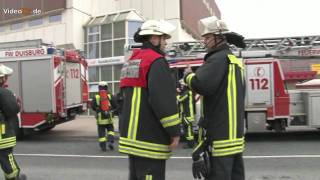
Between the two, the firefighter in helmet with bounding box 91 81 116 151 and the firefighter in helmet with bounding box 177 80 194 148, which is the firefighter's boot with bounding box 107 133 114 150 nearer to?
the firefighter in helmet with bounding box 91 81 116 151

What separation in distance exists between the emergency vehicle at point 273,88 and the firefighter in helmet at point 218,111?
785 centimetres

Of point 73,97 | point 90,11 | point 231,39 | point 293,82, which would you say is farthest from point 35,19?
point 231,39

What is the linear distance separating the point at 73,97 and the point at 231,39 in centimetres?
1138

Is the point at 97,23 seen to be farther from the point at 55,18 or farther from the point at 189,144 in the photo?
the point at 189,144

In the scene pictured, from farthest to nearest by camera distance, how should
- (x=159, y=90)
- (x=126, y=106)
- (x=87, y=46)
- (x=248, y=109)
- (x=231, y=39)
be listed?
(x=87, y=46), (x=248, y=109), (x=231, y=39), (x=126, y=106), (x=159, y=90)

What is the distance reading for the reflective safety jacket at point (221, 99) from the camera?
404 cm

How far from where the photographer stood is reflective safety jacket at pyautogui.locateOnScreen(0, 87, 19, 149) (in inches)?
243

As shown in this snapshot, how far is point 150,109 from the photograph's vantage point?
3994 millimetres

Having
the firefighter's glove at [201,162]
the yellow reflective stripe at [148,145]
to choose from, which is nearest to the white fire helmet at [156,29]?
the yellow reflective stripe at [148,145]

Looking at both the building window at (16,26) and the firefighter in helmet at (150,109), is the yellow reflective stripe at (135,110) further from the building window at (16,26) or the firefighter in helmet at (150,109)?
the building window at (16,26)

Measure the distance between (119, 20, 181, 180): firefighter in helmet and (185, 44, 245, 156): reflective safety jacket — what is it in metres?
0.29

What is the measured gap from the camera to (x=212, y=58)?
412cm

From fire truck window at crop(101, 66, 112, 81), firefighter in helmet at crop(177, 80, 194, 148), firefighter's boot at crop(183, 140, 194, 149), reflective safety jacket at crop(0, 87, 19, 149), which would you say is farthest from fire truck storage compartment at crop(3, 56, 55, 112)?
fire truck window at crop(101, 66, 112, 81)

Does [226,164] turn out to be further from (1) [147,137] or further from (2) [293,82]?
(2) [293,82]
